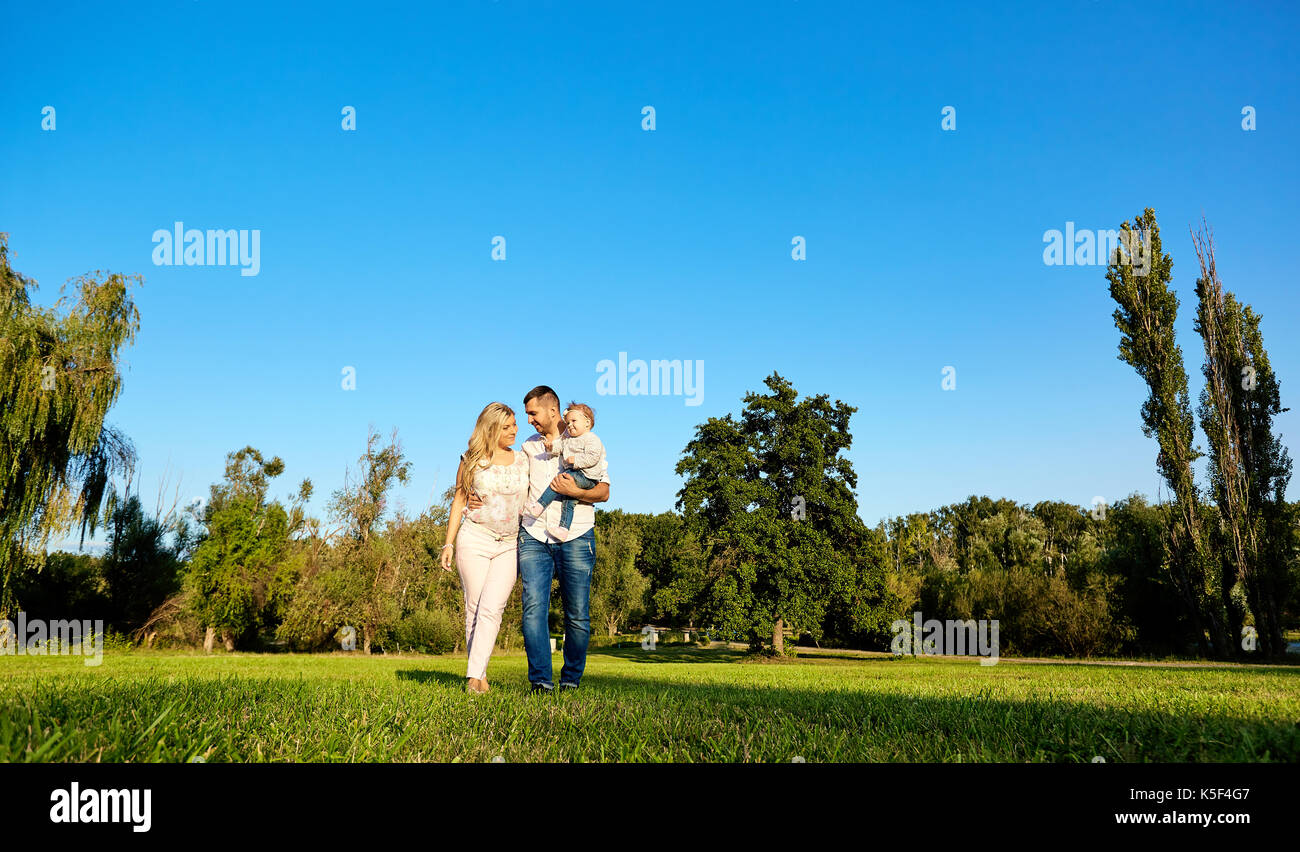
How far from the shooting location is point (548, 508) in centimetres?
562

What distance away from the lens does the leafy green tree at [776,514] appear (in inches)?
1102

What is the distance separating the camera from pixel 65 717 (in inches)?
99.0

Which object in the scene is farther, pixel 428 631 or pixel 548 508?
pixel 428 631

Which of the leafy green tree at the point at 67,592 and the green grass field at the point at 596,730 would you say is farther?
the leafy green tree at the point at 67,592

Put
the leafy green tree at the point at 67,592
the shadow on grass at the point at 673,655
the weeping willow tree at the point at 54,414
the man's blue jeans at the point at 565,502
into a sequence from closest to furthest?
the man's blue jeans at the point at 565,502, the weeping willow tree at the point at 54,414, the leafy green tree at the point at 67,592, the shadow on grass at the point at 673,655

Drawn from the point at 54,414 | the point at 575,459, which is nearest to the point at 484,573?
the point at 575,459

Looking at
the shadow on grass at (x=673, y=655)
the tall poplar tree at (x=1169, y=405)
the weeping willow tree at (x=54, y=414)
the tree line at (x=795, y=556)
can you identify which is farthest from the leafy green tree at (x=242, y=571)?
the tall poplar tree at (x=1169, y=405)

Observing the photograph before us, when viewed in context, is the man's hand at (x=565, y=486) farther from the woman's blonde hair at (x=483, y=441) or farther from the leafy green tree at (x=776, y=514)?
the leafy green tree at (x=776, y=514)

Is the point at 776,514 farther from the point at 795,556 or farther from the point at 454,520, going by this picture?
the point at 454,520

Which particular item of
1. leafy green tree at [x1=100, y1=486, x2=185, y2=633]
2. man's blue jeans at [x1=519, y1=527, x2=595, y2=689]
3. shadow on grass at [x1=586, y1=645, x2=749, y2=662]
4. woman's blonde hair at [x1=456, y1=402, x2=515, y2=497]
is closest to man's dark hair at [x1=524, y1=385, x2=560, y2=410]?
woman's blonde hair at [x1=456, y1=402, x2=515, y2=497]

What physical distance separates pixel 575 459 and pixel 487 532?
971 mm

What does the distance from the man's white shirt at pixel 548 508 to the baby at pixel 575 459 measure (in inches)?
1.4
